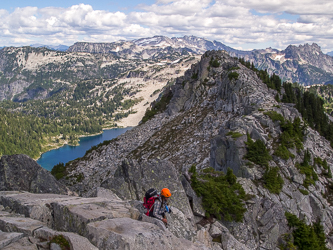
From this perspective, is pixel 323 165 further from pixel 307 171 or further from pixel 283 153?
pixel 283 153

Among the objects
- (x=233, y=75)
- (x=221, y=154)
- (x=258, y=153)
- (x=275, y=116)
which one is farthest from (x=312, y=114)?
(x=258, y=153)

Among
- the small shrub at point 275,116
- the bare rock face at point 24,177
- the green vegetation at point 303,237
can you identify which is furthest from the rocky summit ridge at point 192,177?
the bare rock face at point 24,177

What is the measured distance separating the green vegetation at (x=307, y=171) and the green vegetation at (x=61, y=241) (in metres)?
31.8

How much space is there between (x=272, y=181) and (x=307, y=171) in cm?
883

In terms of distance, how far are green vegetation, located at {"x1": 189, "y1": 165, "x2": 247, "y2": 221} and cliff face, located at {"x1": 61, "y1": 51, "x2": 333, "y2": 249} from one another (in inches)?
27.1

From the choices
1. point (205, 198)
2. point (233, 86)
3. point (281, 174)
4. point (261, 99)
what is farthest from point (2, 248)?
point (233, 86)

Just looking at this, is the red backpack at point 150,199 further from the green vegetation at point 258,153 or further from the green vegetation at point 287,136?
the green vegetation at point 287,136

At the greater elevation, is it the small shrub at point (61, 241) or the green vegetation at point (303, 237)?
the small shrub at point (61, 241)

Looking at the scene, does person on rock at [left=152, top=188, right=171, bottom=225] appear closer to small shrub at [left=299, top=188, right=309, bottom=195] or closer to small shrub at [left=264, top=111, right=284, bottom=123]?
small shrub at [left=299, top=188, right=309, bottom=195]

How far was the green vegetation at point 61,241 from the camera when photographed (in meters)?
11.6

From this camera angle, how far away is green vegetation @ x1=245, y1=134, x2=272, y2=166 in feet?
109

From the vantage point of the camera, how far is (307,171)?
3572cm

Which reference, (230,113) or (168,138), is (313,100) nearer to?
(230,113)

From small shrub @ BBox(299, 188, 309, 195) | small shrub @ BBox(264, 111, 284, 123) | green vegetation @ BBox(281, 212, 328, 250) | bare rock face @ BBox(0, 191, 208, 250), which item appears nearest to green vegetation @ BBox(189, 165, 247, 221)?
green vegetation @ BBox(281, 212, 328, 250)
